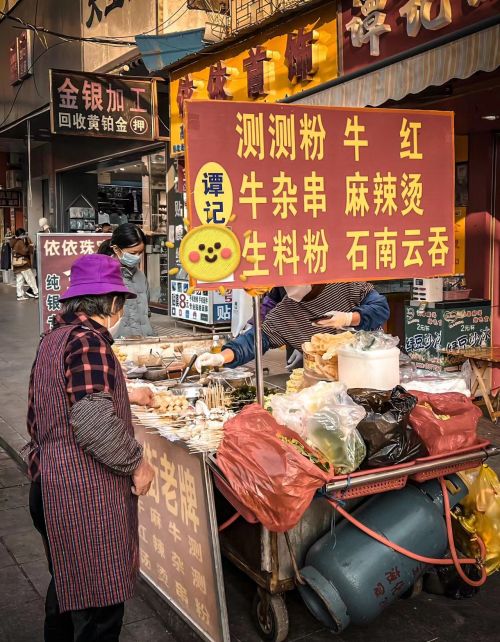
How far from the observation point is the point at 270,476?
2826mm

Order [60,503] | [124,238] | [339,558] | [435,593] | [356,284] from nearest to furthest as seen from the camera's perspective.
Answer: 1. [60,503]
2. [339,558]
3. [435,593]
4. [356,284]
5. [124,238]

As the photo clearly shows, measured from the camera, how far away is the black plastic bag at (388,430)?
311 centimetres

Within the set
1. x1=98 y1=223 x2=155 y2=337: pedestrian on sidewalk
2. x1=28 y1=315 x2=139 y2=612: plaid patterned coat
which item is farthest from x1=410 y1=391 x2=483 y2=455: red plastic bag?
x1=98 y1=223 x2=155 y2=337: pedestrian on sidewalk

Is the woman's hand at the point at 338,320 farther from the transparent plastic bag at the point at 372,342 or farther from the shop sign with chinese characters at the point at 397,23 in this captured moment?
the shop sign with chinese characters at the point at 397,23

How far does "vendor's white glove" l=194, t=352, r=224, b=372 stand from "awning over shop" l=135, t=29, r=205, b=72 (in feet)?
25.7

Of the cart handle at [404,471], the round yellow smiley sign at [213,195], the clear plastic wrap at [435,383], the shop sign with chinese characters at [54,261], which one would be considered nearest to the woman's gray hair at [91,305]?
the round yellow smiley sign at [213,195]

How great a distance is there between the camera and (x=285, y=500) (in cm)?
281

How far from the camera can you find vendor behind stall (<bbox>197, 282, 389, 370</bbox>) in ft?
15.7

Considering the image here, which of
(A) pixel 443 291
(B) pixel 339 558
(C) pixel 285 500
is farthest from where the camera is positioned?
(A) pixel 443 291

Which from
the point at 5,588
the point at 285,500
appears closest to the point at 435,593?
the point at 285,500

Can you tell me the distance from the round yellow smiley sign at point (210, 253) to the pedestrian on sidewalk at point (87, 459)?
312mm

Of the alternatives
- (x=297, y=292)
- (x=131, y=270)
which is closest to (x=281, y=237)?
(x=297, y=292)

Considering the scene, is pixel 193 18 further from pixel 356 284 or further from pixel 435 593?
pixel 435 593

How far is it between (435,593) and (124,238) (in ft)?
11.8
